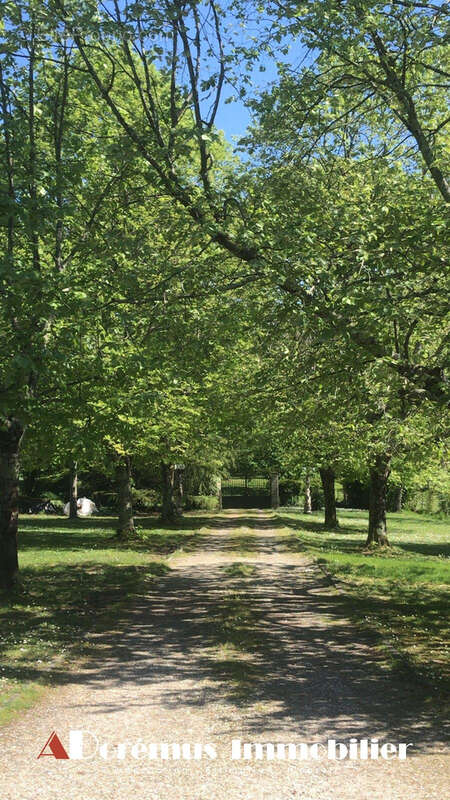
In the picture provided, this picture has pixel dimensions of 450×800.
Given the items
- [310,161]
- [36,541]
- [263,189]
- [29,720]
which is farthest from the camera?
[36,541]

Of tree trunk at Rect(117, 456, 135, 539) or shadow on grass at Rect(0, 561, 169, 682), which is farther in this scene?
tree trunk at Rect(117, 456, 135, 539)

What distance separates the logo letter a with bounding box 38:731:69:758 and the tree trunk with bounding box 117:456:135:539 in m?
17.7

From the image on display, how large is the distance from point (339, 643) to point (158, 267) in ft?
20.3

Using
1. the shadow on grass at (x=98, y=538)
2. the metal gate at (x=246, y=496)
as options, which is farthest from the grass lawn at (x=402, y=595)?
the metal gate at (x=246, y=496)

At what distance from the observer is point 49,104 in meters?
11.4

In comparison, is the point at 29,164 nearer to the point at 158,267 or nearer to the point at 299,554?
the point at 158,267

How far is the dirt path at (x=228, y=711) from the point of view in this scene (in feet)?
16.3

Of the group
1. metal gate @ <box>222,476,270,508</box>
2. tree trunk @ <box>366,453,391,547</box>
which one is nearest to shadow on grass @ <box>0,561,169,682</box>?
tree trunk @ <box>366,453,391,547</box>

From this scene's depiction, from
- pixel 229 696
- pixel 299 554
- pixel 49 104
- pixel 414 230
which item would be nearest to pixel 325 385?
pixel 414 230

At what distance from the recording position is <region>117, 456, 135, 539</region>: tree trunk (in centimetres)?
2367

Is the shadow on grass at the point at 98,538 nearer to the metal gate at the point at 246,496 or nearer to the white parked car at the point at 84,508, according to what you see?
the white parked car at the point at 84,508

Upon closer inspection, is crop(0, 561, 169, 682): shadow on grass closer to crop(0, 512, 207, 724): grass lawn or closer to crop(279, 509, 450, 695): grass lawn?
crop(0, 512, 207, 724): grass lawn

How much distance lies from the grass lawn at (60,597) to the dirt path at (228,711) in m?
0.42

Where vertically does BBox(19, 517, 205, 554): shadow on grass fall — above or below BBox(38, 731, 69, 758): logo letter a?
below
